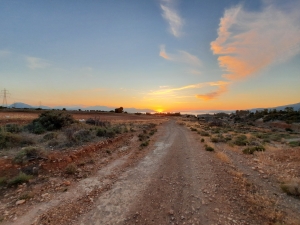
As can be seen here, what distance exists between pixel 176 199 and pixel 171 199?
0.52 feet

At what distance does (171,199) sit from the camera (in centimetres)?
552

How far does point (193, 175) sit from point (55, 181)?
5.57 m

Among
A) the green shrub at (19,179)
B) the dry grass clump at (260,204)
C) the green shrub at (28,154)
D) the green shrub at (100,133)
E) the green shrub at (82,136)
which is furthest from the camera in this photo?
the green shrub at (100,133)

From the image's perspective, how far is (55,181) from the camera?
6730 millimetres

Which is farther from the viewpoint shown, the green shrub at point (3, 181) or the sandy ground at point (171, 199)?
the green shrub at point (3, 181)

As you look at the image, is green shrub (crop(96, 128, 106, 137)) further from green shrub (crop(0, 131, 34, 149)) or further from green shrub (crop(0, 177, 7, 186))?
green shrub (crop(0, 177, 7, 186))

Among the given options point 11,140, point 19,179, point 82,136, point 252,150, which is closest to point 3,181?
point 19,179

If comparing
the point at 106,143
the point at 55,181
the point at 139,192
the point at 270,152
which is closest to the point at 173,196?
the point at 139,192

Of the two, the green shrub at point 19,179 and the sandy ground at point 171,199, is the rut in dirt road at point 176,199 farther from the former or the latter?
the green shrub at point 19,179

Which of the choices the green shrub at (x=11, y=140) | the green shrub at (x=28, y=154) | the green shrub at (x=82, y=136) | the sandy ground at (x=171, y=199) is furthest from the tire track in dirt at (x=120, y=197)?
the green shrub at (x=11, y=140)

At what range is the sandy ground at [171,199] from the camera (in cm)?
455

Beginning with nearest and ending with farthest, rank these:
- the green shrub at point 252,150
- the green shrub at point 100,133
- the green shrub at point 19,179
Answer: the green shrub at point 19,179, the green shrub at point 252,150, the green shrub at point 100,133

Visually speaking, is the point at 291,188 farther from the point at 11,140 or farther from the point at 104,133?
the point at 11,140

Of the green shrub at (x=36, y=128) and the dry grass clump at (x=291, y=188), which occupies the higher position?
the green shrub at (x=36, y=128)
